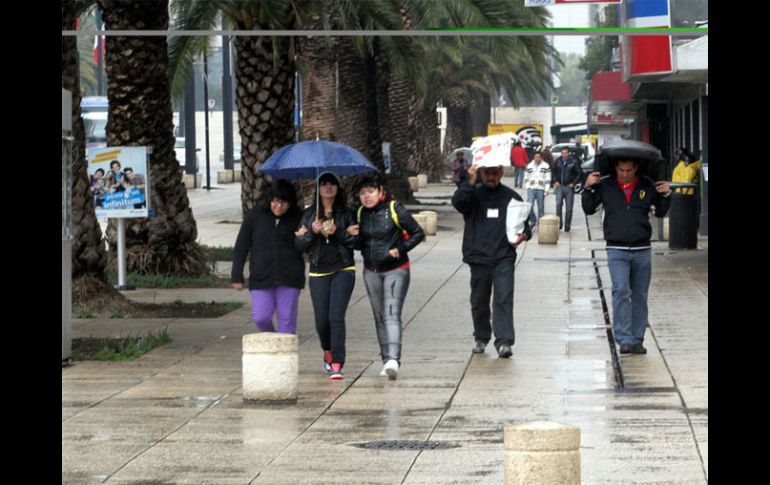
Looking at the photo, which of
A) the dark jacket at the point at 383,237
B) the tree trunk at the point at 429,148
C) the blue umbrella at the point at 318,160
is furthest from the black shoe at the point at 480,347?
the tree trunk at the point at 429,148

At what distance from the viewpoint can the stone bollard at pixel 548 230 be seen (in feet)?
98.6

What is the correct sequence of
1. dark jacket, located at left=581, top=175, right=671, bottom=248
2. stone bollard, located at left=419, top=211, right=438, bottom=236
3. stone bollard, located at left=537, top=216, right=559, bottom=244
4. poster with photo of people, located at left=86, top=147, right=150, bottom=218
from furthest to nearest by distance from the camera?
stone bollard, located at left=419, top=211, right=438, bottom=236, stone bollard, located at left=537, top=216, right=559, bottom=244, poster with photo of people, located at left=86, top=147, right=150, bottom=218, dark jacket, located at left=581, top=175, right=671, bottom=248

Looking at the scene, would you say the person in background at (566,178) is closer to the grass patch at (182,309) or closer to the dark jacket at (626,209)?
the grass patch at (182,309)

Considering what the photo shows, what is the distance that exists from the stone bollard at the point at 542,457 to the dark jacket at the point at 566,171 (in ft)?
84.4

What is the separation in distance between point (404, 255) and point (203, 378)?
1.94 m

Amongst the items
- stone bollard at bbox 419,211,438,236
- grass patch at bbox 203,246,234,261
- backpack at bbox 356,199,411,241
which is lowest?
grass patch at bbox 203,246,234,261

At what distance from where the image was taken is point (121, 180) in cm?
2050

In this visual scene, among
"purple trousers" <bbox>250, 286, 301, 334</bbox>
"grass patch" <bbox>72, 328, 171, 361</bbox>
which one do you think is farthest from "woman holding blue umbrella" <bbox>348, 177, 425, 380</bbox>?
"grass patch" <bbox>72, 328, 171, 361</bbox>

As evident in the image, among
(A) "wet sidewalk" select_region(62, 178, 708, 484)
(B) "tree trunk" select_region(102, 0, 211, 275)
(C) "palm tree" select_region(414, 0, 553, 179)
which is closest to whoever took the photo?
(A) "wet sidewalk" select_region(62, 178, 708, 484)

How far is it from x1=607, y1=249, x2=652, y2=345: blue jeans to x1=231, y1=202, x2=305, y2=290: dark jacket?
115 inches

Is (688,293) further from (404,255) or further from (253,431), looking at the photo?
(253,431)

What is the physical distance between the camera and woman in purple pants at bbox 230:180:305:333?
43.6 feet

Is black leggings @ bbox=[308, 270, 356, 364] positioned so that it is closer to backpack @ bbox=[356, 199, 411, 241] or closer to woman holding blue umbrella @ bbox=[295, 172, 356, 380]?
woman holding blue umbrella @ bbox=[295, 172, 356, 380]

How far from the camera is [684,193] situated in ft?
86.9
